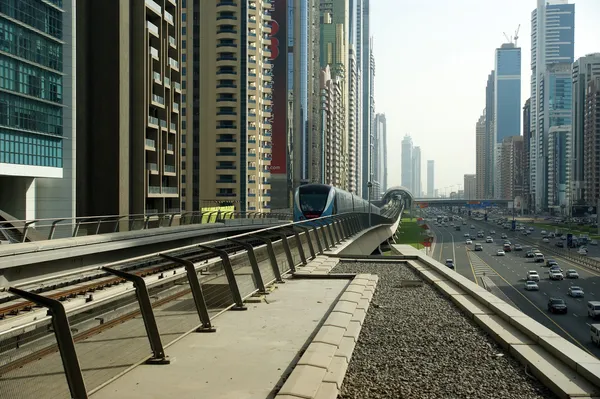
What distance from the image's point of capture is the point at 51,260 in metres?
25.6

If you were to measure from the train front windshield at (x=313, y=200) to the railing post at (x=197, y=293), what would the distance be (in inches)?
1654

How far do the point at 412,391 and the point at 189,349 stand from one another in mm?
3087

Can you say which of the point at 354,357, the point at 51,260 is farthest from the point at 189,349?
the point at 51,260

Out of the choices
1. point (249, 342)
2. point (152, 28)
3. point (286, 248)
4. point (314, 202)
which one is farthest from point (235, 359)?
point (152, 28)

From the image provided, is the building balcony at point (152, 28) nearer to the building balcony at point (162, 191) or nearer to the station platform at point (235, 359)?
the building balcony at point (162, 191)

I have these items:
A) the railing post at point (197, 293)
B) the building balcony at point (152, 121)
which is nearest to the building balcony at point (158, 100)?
the building balcony at point (152, 121)

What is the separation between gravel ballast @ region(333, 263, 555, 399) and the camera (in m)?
7.41

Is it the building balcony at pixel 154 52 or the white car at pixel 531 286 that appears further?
the building balcony at pixel 154 52

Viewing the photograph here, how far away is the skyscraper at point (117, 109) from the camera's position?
176ft

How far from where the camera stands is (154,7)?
60.2 m

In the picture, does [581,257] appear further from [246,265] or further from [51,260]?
[246,265]

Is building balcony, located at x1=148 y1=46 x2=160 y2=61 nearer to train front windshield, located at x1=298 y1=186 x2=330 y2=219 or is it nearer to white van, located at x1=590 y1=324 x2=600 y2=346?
train front windshield, located at x1=298 y1=186 x2=330 y2=219

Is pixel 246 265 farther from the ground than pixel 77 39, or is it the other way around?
pixel 77 39

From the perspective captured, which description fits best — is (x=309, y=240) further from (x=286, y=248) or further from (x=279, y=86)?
(x=279, y=86)
